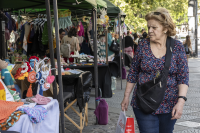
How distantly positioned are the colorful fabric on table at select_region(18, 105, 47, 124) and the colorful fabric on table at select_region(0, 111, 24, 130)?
79 mm

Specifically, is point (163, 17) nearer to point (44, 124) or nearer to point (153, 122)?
point (153, 122)

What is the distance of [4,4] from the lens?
6.98 metres

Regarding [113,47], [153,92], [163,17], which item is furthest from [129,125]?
[113,47]

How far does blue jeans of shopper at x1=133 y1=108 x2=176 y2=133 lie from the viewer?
2.71 meters

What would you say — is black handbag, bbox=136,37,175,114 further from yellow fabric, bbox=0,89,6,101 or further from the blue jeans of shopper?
yellow fabric, bbox=0,89,6,101

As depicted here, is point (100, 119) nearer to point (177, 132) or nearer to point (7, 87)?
point (177, 132)

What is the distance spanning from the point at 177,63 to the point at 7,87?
2047mm

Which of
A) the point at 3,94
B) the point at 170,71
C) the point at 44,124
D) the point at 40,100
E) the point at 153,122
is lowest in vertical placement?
the point at 44,124

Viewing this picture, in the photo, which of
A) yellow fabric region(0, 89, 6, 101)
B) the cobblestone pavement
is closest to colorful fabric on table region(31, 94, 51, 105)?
yellow fabric region(0, 89, 6, 101)

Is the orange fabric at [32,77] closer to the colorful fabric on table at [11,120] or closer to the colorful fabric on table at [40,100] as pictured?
the colorful fabric on table at [40,100]

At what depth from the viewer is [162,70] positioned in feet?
8.68

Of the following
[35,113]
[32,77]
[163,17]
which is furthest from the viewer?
[32,77]

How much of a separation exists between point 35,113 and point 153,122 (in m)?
1.18

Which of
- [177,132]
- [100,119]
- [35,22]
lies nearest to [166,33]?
[177,132]
